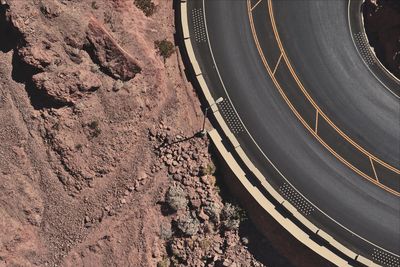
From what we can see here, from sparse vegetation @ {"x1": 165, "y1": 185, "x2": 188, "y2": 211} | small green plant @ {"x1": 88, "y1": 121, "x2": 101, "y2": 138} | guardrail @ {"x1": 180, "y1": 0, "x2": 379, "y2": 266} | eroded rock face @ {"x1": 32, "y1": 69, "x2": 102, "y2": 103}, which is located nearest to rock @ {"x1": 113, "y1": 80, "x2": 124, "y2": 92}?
eroded rock face @ {"x1": 32, "y1": 69, "x2": 102, "y2": 103}

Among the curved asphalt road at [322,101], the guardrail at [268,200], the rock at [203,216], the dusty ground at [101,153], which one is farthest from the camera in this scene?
the curved asphalt road at [322,101]

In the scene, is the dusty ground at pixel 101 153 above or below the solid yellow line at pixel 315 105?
below

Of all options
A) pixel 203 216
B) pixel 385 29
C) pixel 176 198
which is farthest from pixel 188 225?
pixel 385 29

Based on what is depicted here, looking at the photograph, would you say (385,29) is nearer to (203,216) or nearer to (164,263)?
(203,216)

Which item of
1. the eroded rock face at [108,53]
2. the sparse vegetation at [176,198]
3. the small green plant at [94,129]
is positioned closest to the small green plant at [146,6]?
the eroded rock face at [108,53]

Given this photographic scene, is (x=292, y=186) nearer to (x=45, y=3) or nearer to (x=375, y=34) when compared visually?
(x=375, y=34)

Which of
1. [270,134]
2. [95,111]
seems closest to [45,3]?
[95,111]

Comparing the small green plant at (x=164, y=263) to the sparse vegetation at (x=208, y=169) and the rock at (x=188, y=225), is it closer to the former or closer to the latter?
the rock at (x=188, y=225)
